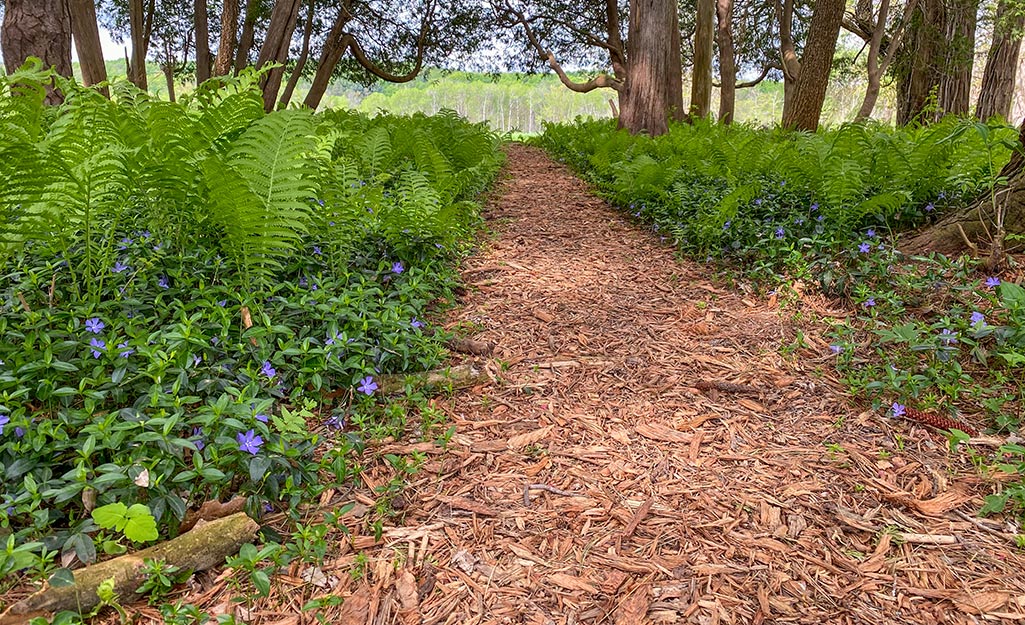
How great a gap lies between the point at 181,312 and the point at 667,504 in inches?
67.5

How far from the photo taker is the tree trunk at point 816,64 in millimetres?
6867

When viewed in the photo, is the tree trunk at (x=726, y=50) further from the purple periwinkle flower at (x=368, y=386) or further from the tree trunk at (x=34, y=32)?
the purple periwinkle flower at (x=368, y=386)

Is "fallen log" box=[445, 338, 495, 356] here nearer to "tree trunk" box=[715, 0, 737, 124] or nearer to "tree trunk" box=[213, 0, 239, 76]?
"tree trunk" box=[213, 0, 239, 76]

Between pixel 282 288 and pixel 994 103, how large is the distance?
11835mm

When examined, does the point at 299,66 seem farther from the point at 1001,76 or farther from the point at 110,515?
the point at 1001,76

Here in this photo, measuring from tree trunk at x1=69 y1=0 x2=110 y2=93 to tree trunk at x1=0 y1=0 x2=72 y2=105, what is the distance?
1.36m

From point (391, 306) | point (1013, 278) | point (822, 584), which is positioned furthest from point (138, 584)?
point (1013, 278)

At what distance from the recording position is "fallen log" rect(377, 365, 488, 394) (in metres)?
2.21

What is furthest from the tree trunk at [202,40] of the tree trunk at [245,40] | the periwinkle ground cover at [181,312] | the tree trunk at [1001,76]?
the tree trunk at [1001,76]

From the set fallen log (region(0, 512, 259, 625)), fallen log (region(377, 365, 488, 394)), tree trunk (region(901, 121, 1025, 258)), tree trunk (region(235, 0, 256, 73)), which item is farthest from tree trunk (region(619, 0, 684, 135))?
fallen log (region(0, 512, 259, 625))

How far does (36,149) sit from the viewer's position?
1.82 m

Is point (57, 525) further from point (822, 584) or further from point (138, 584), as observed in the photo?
point (822, 584)

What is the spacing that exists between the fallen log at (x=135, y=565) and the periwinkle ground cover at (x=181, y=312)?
0.05 m

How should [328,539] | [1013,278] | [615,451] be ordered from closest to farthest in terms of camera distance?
[328,539] < [615,451] < [1013,278]
